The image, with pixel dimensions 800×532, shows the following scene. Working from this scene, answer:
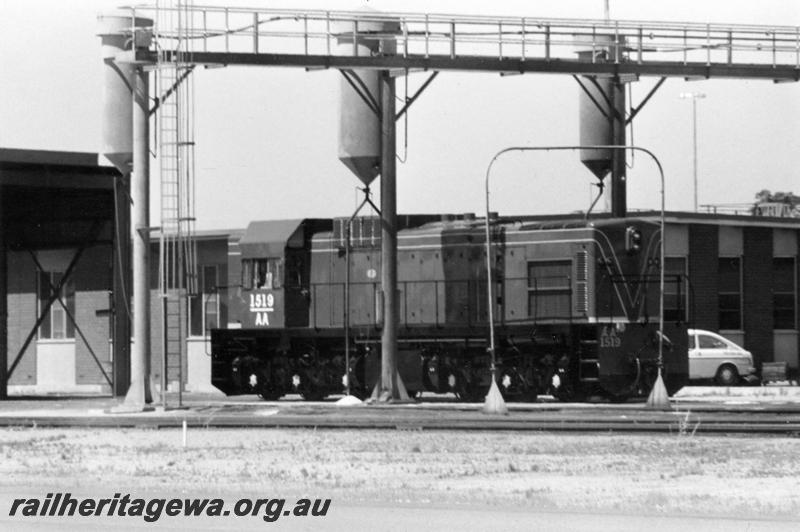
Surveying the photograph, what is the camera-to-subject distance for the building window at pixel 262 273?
35438 millimetres

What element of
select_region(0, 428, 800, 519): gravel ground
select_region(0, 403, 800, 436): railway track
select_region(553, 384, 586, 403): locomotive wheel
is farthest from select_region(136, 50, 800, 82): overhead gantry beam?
select_region(0, 428, 800, 519): gravel ground

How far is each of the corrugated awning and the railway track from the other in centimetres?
532

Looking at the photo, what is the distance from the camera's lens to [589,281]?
31203 mm

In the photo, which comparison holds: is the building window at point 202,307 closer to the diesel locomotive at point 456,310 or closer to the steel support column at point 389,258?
the diesel locomotive at point 456,310

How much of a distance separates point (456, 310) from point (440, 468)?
1499cm

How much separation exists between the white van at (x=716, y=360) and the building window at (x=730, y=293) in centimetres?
385

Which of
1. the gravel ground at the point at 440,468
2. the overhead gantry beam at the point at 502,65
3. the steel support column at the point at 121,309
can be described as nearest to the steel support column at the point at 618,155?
the overhead gantry beam at the point at 502,65

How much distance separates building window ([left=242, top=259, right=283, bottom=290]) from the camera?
35.4 meters

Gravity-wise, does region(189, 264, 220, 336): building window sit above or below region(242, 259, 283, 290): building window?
below

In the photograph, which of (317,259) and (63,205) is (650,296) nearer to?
(317,259)

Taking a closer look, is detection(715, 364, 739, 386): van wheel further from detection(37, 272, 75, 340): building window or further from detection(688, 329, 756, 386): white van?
detection(37, 272, 75, 340): building window

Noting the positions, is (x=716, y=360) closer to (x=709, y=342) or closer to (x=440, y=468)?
(x=709, y=342)

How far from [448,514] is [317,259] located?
22.3m

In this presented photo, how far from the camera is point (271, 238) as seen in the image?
35531 mm
